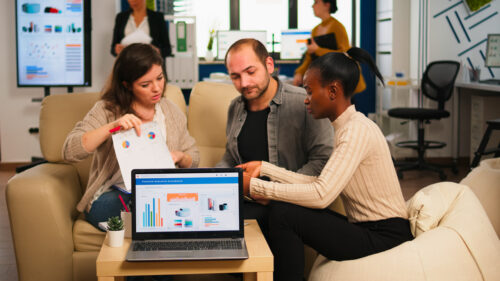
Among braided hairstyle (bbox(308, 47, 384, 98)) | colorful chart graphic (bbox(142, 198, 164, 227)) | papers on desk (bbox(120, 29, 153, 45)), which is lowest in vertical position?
colorful chart graphic (bbox(142, 198, 164, 227))

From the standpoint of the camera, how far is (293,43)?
7.05 m

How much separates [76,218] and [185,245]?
0.98m

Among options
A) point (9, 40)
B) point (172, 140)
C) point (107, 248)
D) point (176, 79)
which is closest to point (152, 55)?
point (172, 140)

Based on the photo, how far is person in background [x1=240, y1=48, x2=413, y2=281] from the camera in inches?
76.0

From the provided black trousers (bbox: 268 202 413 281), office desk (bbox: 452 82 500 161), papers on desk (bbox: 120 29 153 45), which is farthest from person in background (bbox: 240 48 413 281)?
office desk (bbox: 452 82 500 161)

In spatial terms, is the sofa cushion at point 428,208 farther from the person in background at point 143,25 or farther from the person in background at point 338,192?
the person in background at point 143,25

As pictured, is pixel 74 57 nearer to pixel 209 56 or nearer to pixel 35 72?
pixel 35 72

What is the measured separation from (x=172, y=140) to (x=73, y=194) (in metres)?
0.51

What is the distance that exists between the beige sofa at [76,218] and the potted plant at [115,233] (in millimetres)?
614

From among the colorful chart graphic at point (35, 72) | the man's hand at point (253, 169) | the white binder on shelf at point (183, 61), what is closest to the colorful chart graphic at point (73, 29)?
the colorful chart graphic at point (35, 72)

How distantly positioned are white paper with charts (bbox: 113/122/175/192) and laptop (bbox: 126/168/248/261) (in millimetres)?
295

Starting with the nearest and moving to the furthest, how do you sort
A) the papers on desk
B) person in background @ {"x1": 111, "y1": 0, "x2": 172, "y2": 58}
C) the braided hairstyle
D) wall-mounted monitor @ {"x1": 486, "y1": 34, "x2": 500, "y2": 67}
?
the braided hairstyle → the papers on desk → person in background @ {"x1": 111, "y1": 0, "x2": 172, "y2": 58} → wall-mounted monitor @ {"x1": 486, "y1": 34, "x2": 500, "y2": 67}

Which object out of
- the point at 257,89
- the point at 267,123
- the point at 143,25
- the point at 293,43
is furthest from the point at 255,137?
the point at 293,43

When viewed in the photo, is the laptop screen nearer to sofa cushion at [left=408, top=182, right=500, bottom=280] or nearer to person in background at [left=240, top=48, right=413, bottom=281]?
person in background at [left=240, top=48, right=413, bottom=281]
